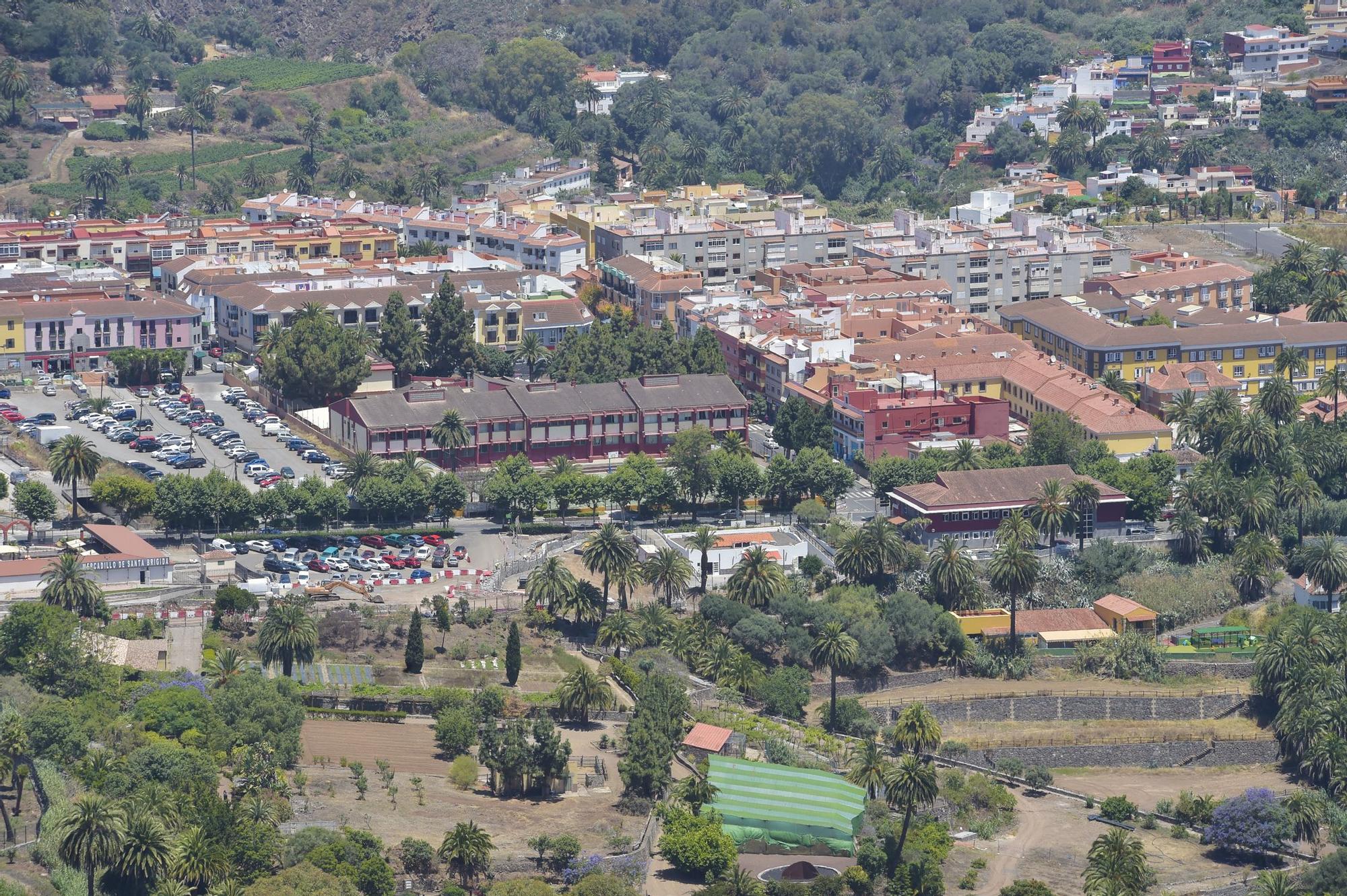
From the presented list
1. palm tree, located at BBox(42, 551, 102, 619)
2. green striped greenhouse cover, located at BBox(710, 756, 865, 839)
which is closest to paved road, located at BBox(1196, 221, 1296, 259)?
green striped greenhouse cover, located at BBox(710, 756, 865, 839)

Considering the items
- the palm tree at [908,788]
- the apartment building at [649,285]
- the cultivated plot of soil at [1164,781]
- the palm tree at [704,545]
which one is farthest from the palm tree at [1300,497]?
the apartment building at [649,285]

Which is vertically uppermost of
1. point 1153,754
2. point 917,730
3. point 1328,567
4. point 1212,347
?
point 1212,347

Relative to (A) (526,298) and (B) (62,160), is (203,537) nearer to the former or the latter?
(A) (526,298)

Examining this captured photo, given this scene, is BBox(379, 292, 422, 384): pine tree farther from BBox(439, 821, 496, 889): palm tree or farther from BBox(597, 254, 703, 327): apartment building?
BBox(439, 821, 496, 889): palm tree

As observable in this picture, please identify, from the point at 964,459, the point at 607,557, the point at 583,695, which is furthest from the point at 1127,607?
the point at 583,695

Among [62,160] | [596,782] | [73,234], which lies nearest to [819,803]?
[596,782]

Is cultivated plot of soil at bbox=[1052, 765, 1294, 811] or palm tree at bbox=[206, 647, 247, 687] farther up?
palm tree at bbox=[206, 647, 247, 687]

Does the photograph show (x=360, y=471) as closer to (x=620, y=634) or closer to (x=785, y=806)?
(x=620, y=634)
